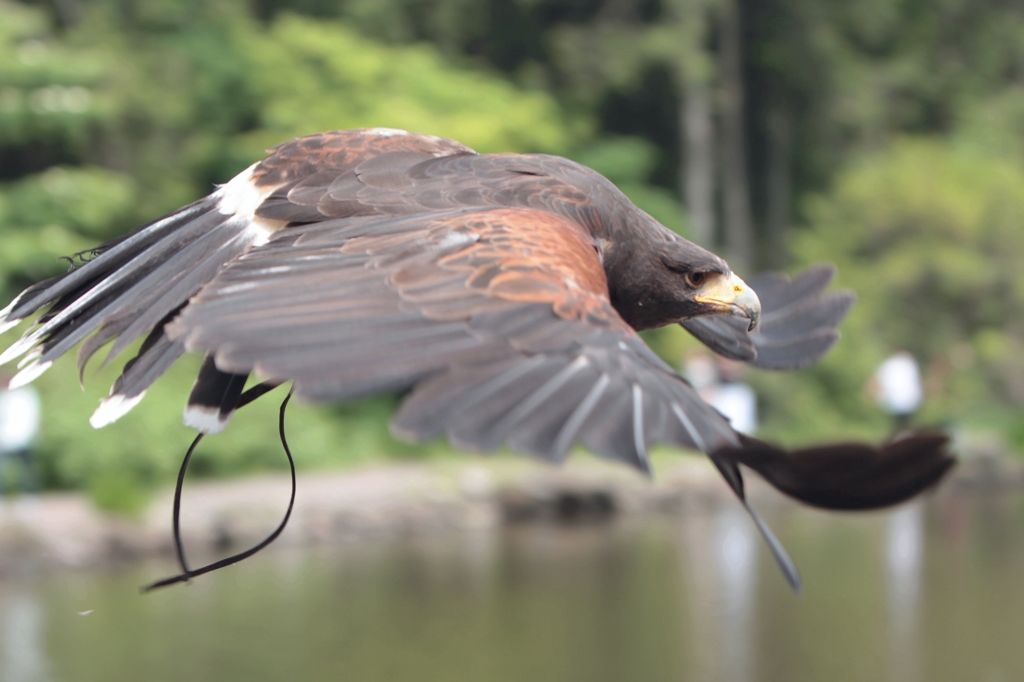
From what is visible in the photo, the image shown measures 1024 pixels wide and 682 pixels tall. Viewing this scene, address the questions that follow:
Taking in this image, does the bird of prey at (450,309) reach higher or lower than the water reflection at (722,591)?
higher

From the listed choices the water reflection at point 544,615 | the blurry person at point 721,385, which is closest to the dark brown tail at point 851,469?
the water reflection at point 544,615

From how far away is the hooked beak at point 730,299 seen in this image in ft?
10.5

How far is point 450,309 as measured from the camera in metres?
2.46

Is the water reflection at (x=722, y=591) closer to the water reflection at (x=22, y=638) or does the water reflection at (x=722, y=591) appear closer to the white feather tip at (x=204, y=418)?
the water reflection at (x=22, y=638)

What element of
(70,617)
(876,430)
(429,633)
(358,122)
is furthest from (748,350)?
(876,430)

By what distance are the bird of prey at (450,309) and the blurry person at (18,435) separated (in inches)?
250

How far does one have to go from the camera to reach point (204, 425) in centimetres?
297

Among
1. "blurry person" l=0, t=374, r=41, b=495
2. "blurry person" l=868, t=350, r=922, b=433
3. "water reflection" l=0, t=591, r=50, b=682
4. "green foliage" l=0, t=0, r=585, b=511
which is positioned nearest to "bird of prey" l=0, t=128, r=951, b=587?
"water reflection" l=0, t=591, r=50, b=682

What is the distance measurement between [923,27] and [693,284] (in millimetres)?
17204

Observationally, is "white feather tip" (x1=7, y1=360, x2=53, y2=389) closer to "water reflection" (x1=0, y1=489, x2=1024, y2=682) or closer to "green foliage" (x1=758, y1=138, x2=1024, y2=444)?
"water reflection" (x1=0, y1=489, x2=1024, y2=682)

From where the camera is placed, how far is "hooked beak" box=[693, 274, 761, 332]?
319 centimetres

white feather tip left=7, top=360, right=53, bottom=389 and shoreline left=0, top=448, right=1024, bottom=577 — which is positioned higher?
white feather tip left=7, top=360, right=53, bottom=389

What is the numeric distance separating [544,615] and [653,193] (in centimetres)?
840

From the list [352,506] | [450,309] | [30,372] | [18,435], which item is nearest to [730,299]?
[450,309]
